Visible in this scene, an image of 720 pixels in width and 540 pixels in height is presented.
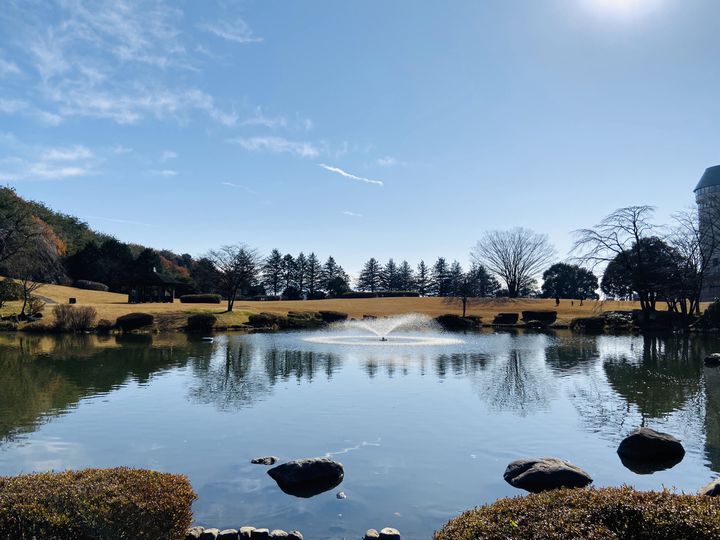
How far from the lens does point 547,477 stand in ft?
33.4

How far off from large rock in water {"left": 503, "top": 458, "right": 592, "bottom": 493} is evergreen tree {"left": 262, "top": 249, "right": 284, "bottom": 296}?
403ft

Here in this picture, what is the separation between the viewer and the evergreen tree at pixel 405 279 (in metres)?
140

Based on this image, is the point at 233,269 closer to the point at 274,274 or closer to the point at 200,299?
the point at 200,299

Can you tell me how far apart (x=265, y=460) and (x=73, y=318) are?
44.8 meters

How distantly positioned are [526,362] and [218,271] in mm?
51133

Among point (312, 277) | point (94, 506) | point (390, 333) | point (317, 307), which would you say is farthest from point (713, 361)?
point (312, 277)

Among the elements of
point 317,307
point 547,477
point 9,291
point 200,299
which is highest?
point 9,291

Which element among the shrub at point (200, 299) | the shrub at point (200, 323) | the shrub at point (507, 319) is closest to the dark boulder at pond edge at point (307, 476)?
the shrub at point (200, 323)

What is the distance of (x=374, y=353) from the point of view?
33812mm

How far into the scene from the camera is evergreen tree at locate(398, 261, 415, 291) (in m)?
140

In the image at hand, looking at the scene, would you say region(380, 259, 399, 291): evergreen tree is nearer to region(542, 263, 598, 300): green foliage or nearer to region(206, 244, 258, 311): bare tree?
region(542, 263, 598, 300): green foliage

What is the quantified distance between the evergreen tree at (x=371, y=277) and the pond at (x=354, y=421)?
10858 cm

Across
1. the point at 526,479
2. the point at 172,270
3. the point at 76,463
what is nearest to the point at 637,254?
the point at 526,479

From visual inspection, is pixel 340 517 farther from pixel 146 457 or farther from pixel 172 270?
pixel 172 270
